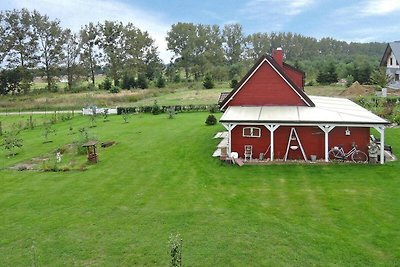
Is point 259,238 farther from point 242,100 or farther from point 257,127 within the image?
point 242,100

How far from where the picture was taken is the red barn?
20578 mm

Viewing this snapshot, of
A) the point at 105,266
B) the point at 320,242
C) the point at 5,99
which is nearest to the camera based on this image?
the point at 105,266

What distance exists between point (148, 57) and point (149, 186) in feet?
238

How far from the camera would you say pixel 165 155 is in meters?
23.1

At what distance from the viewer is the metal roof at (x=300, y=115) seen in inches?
802

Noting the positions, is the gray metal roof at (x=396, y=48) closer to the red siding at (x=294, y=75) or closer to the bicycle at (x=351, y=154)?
the red siding at (x=294, y=75)

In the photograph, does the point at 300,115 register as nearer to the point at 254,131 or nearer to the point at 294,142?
the point at 294,142

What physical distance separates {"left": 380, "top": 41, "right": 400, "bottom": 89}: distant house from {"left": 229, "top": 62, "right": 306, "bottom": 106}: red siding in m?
35.4

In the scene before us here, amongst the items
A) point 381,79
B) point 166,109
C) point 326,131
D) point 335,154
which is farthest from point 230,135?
point 381,79

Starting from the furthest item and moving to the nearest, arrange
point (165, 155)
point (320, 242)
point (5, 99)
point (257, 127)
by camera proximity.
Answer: point (5, 99) < point (165, 155) < point (257, 127) < point (320, 242)

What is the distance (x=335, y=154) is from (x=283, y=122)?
3.08 m

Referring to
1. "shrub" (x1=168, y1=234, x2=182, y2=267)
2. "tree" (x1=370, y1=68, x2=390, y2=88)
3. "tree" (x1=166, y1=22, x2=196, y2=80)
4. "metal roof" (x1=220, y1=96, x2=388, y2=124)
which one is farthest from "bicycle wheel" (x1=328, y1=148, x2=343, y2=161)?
"tree" (x1=166, y1=22, x2=196, y2=80)

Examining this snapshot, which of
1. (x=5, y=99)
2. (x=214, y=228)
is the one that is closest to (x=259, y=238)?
(x=214, y=228)

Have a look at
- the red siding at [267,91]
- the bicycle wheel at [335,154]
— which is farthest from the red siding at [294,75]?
the bicycle wheel at [335,154]
